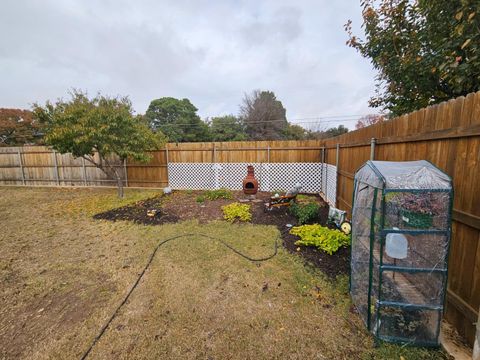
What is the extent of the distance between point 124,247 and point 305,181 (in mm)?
6283

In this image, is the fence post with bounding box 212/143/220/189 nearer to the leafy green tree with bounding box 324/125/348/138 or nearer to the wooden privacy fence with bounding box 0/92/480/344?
the wooden privacy fence with bounding box 0/92/480/344

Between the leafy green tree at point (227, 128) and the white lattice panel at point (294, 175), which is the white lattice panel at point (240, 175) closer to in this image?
the white lattice panel at point (294, 175)

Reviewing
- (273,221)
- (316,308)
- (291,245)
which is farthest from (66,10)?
(316,308)

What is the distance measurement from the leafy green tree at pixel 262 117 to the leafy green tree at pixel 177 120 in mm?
5193

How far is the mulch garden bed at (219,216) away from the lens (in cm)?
286

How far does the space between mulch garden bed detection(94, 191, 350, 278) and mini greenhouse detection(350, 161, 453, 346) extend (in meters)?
0.94

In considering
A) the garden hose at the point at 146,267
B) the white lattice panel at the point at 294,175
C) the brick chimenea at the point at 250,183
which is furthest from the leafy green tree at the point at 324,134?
the garden hose at the point at 146,267

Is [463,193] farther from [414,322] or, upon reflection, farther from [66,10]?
[66,10]

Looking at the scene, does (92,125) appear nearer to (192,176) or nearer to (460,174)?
(192,176)

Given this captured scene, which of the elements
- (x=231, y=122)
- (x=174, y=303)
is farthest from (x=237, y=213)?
(x=231, y=122)

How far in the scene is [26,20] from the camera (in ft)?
20.2

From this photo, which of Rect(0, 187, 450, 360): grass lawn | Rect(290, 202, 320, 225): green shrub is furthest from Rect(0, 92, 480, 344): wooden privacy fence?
Rect(290, 202, 320, 225): green shrub

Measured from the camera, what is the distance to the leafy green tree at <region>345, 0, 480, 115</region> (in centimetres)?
254

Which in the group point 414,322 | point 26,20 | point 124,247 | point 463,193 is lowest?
point 124,247
